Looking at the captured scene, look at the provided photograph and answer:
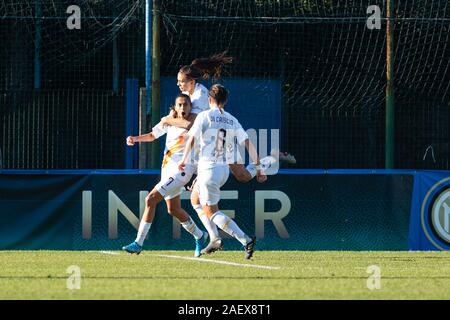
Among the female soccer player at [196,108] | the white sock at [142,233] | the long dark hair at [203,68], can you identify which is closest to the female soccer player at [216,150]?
the female soccer player at [196,108]

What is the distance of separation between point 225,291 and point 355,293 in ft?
3.43

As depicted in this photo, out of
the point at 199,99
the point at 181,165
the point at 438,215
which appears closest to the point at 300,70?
the point at 438,215

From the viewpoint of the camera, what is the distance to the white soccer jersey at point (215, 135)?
12055mm

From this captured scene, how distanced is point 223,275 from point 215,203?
1.93 meters

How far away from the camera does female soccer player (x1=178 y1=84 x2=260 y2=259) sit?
39.6 ft

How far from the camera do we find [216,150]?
481 inches

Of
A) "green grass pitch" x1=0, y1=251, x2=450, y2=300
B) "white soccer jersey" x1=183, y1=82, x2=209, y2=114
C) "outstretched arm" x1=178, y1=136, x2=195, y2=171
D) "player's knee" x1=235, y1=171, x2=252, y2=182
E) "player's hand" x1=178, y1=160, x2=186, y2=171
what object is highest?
"white soccer jersey" x1=183, y1=82, x2=209, y2=114

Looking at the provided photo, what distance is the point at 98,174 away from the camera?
14.5m

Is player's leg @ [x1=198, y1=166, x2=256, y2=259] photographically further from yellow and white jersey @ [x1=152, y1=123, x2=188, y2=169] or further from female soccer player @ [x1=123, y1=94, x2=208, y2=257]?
yellow and white jersey @ [x1=152, y1=123, x2=188, y2=169]

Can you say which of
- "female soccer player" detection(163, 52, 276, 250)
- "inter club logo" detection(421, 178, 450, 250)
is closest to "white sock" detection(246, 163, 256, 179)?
"female soccer player" detection(163, 52, 276, 250)
